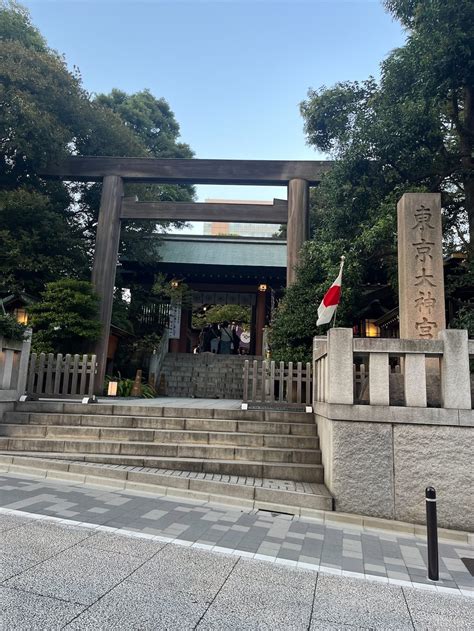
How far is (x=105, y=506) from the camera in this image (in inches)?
203

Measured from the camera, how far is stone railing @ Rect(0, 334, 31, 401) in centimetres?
826

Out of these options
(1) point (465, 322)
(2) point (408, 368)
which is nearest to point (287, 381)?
(2) point (408, 368)

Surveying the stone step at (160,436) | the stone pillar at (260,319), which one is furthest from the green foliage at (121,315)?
the stone step at (160,436)

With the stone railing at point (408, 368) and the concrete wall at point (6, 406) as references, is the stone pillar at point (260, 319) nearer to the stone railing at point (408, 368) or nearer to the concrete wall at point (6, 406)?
the concrete wall at point (6, 406)

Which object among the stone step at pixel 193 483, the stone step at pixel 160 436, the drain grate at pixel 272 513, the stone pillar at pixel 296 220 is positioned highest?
the stone pillar at pixel 296 220

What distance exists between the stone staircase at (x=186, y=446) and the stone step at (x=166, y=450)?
0.02 meters

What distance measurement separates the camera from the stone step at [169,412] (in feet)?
26.2

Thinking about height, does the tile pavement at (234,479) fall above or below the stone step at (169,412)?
below

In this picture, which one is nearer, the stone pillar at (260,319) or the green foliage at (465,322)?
the green foliage at (465,322)

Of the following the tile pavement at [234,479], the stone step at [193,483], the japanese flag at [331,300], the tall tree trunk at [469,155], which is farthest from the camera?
the tall tree trunk at [469,155]

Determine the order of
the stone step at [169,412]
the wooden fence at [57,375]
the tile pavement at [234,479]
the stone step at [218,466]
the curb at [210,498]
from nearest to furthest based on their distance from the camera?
1. the curb at [210,498]
2. the tile pavement at [234,479]
3. the stone step at [218,466]
4. the stone step at [169,412]
5. the wooden fence at [57,375]

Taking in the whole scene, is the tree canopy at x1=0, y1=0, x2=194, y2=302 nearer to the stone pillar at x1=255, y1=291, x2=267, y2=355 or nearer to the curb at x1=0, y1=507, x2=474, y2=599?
the stone pillar at x1=255, y1=291, x2=267, y2=355

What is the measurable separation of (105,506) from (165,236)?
55.0 ft

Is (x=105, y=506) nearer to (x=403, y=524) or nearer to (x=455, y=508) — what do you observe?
(x=403, y=524)
